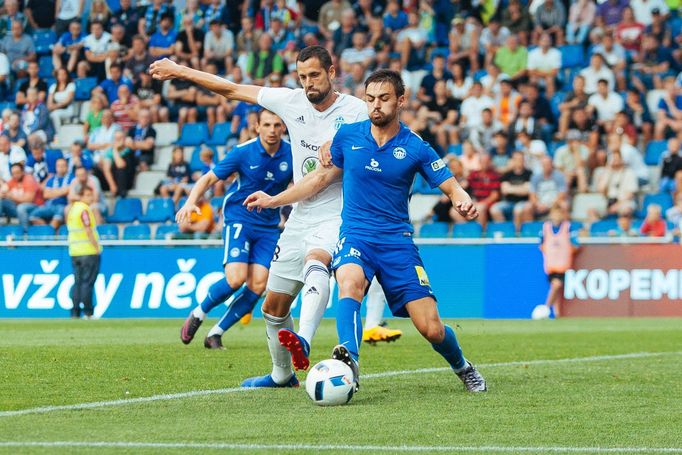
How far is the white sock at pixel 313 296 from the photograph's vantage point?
8266mm

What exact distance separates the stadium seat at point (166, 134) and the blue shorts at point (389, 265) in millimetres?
17938

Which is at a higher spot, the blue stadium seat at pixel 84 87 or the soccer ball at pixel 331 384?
the blue stadium seat at pixel 84 87

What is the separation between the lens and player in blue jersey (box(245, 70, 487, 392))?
8141 millimetres

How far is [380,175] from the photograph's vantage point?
8258 millimetres

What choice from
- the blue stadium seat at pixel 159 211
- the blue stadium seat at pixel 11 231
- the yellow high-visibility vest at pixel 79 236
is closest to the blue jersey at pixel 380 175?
the yellow high-visibility vest at pixel 79 236

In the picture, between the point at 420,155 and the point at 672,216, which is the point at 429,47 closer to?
the point at 672,216

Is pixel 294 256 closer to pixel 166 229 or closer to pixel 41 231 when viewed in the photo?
pixel 166 229

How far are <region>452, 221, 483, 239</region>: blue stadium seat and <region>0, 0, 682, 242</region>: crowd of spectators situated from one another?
278mm

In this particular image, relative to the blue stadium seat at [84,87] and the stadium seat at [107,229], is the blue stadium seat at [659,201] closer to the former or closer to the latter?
the stadium seat at [107,229]

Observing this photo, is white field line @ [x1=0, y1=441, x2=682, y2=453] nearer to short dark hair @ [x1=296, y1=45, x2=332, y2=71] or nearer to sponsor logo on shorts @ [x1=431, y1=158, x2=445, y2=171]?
sponsor logo on shorts @ [x1=431, y1=158, x2=445, y2=171]

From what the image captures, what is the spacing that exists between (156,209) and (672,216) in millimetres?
8990

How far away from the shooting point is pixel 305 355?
7.75m

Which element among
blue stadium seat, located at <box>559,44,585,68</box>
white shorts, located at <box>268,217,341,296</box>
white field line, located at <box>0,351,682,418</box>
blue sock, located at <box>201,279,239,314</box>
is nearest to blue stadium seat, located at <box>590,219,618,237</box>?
blue stadium seat, located at <box>559,44,585,68</box>

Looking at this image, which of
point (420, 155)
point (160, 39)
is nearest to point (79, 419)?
point (420, 155)
